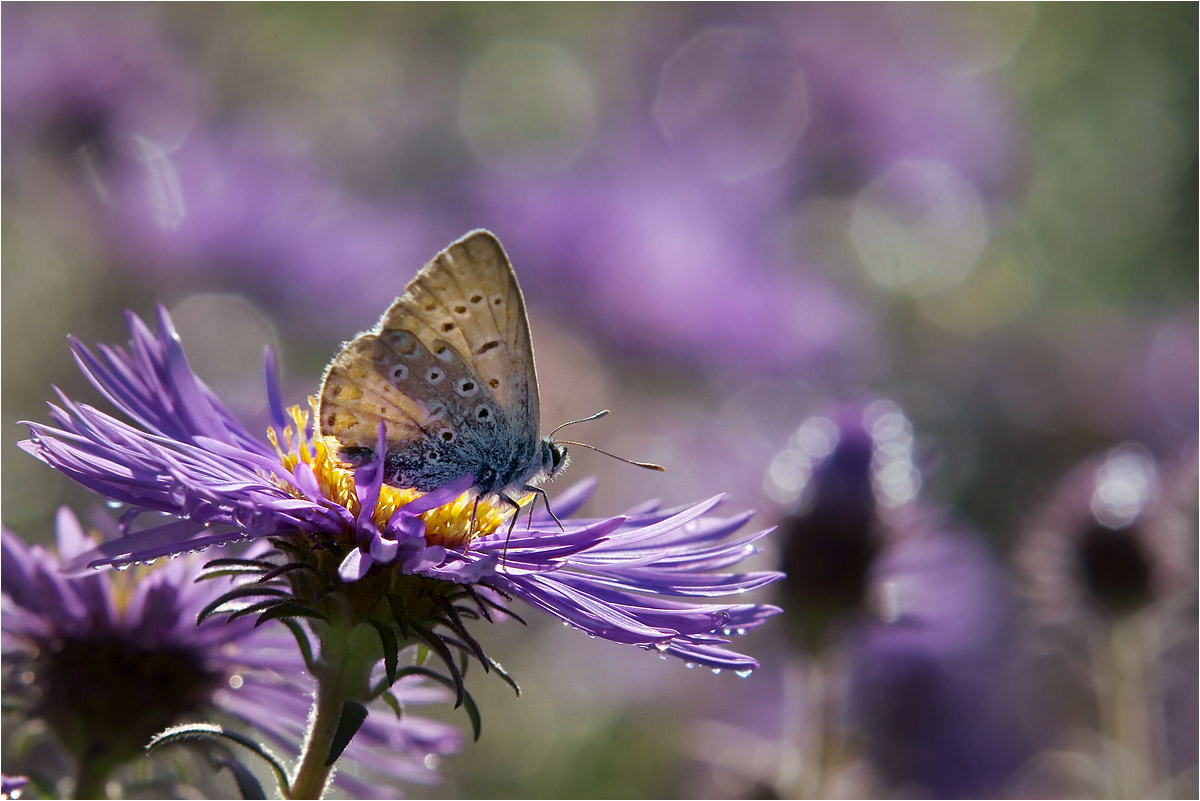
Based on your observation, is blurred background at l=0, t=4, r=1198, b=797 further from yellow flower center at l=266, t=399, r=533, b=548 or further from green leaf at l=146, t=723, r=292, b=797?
green leaf at l=146, t=723, r=292, b=797

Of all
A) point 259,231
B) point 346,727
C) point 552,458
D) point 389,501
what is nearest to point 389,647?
point 346,727

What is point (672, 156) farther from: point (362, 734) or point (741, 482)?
point (362, 734)

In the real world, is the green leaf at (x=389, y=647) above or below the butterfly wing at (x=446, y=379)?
below

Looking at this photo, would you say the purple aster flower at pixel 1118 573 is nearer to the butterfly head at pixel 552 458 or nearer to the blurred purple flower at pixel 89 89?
the butterfly head at pixel 552 458

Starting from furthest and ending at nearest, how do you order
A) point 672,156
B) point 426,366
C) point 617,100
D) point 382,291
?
1. point 617,100
2. point 672,156
3. point 382,291
4. point 426,366

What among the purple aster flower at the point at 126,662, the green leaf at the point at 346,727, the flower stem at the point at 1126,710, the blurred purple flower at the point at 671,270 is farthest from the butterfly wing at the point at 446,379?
the blurred purple flower at the point at 671,270

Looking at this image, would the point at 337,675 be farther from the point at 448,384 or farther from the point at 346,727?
the point at 448,384

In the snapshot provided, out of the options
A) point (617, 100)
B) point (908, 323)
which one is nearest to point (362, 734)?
point (908, 323)
